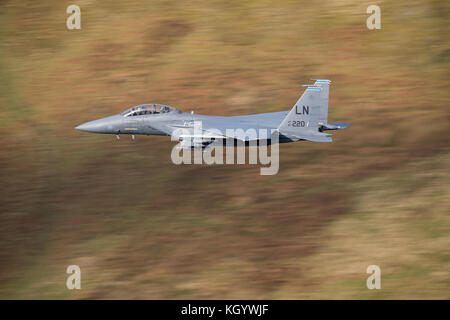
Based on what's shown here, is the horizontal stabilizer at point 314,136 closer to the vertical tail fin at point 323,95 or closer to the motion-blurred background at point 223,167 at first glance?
the vertical tail fin at point 323,95

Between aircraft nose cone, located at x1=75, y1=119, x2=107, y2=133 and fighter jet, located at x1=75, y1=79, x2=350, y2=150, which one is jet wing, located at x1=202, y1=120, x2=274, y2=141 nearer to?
fighter jet, located at x1=75, y1=79, x2=350, y2=150

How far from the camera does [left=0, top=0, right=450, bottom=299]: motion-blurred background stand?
34.2m

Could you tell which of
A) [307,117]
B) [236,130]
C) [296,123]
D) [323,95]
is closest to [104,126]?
[236,130]

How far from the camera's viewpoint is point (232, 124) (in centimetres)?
3650

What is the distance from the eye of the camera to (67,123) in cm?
4478

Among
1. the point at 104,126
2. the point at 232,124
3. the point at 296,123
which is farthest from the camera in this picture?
the point at 104,126

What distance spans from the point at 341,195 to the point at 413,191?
4.23 meters

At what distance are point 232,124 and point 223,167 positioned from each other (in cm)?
397

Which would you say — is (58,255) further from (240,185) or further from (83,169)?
(240,185)

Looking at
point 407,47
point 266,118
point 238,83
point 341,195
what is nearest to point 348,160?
point 341,195

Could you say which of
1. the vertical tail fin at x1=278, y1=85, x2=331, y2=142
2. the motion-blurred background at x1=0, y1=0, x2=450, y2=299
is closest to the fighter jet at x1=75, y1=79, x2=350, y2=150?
the vertical tail fin at x1=278, y1=85, x2=331, y2=142

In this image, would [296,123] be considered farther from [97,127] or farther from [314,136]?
[97,127]

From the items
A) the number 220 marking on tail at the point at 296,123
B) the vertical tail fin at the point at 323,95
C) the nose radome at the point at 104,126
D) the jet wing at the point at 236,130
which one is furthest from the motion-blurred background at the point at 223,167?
the vertical tail fin at the point at 323,95

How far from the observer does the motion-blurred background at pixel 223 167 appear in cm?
3422
